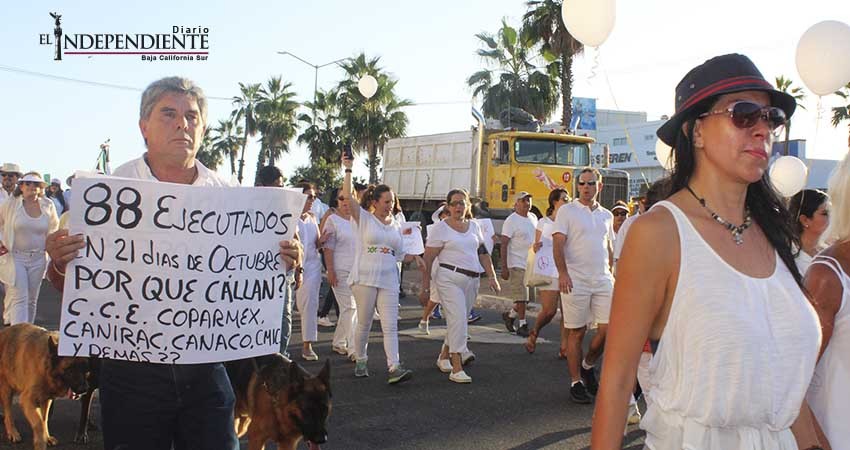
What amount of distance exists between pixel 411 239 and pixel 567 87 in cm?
2174

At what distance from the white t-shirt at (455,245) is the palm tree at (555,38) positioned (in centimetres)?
2065

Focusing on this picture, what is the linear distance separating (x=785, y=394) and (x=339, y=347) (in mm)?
8017

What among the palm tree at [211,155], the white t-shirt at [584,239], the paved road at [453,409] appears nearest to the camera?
the paved road at [453,409]

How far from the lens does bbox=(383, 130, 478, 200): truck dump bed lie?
22969mm

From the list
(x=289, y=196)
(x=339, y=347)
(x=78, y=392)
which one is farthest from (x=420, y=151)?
(x=289, y=196)

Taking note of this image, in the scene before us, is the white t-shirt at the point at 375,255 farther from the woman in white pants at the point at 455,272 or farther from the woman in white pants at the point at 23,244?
the woman in white pants at the point at 23,244

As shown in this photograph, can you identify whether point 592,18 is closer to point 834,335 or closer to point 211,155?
point 834,335

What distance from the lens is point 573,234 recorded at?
7965 mm

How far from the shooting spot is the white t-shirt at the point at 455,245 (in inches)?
336

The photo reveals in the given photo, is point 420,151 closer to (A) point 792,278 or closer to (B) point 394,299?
(B) point 394,299

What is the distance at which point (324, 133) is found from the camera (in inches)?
1868

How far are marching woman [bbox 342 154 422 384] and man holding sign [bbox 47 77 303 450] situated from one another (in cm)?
485

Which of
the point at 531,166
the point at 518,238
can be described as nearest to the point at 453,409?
the point at 518,238

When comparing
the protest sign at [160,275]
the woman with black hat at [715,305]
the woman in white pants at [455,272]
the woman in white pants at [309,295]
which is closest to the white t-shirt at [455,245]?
the woman in white pants at [455,272]
